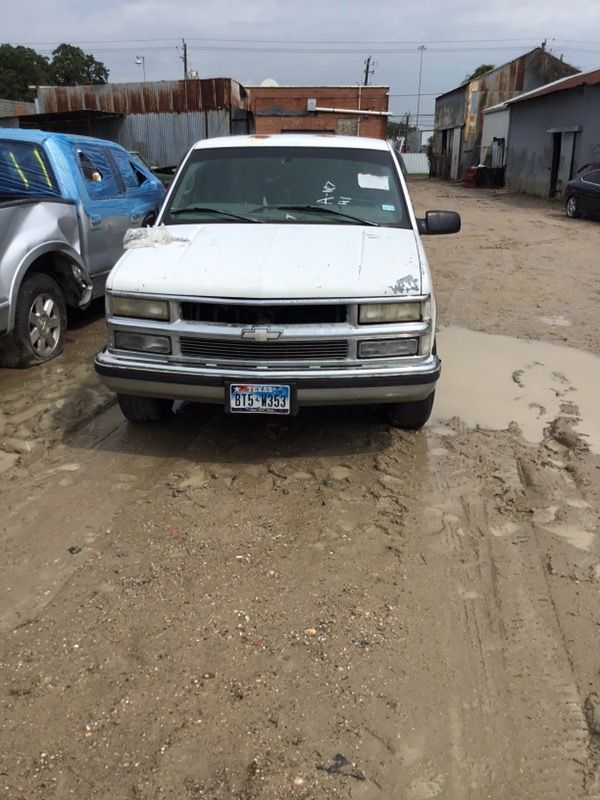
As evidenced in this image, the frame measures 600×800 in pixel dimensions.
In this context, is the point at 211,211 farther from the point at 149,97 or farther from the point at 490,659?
the point at 149,97

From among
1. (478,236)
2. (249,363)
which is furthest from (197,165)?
(478,236)

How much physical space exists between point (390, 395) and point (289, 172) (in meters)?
2.17

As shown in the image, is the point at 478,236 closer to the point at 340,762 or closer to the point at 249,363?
the point at 249,363

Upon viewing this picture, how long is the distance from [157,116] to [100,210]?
19443mm

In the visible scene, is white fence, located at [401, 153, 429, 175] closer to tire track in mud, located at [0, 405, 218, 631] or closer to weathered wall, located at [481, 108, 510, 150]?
weathered wall, located at [481, 108, 510, 150]

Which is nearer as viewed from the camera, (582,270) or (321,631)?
(321,631)

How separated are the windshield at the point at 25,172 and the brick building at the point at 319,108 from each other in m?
24.3

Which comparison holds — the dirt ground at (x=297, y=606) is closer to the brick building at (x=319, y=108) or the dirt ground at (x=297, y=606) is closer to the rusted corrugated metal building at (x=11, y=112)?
the rusted corrugated metal building at (x=11, y=112)

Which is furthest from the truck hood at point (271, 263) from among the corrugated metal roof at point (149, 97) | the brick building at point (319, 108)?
the brick building at point (319, 108)

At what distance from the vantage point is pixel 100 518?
3623 millimetres

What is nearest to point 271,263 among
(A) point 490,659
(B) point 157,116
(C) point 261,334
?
(C) point 261,334

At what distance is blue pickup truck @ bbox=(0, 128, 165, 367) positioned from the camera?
561 cm

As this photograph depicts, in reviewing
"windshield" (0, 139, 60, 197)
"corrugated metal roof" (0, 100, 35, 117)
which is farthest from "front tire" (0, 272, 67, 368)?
"corrugated metal roof" (0, 100, 35, 117)

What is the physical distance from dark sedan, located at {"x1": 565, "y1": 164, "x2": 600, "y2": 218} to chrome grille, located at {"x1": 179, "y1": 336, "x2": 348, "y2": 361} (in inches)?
618
